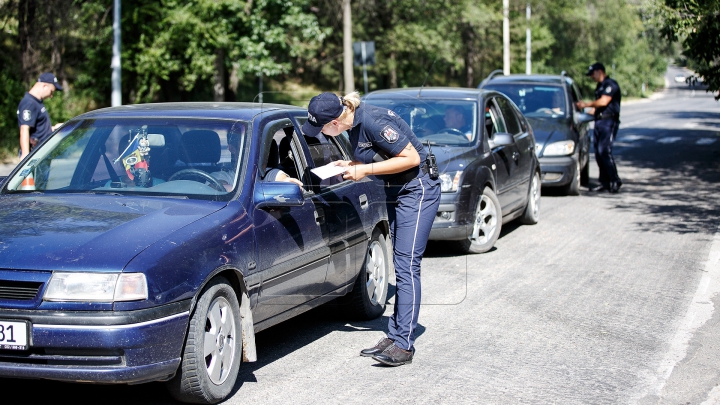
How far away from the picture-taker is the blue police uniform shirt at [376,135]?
5.61 m

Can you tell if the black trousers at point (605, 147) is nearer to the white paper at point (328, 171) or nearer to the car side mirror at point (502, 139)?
the car side mirror at point (502, 139)

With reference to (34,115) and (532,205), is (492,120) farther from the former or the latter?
(34,115)

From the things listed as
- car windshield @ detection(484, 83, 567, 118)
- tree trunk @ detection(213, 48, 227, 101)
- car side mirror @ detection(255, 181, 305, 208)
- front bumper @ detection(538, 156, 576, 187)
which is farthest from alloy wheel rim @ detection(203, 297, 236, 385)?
tree trunk @ detection(213, 48, 227, 101)

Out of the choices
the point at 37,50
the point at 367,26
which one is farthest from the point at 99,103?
the point at 367,26

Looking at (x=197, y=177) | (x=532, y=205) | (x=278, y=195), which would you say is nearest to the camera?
(x=278, y=195)

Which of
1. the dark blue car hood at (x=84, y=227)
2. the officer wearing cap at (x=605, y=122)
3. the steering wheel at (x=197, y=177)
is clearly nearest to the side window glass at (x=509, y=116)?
the officer wearing cap at (x=605, y=122)

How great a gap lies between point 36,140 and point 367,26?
32.8 meters

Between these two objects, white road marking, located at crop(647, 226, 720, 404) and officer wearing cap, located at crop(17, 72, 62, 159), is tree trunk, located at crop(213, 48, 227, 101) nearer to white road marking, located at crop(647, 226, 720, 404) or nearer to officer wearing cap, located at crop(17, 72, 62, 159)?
officer wearing cap, located at crop(17, 72, 62, 159)

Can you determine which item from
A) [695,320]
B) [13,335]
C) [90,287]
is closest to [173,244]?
[90,287]

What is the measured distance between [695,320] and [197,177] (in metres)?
3.99

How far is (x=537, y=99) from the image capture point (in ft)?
49.6

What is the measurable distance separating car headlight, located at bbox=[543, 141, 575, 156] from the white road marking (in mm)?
4313

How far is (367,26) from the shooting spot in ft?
137

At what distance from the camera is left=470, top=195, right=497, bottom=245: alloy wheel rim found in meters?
9.78
